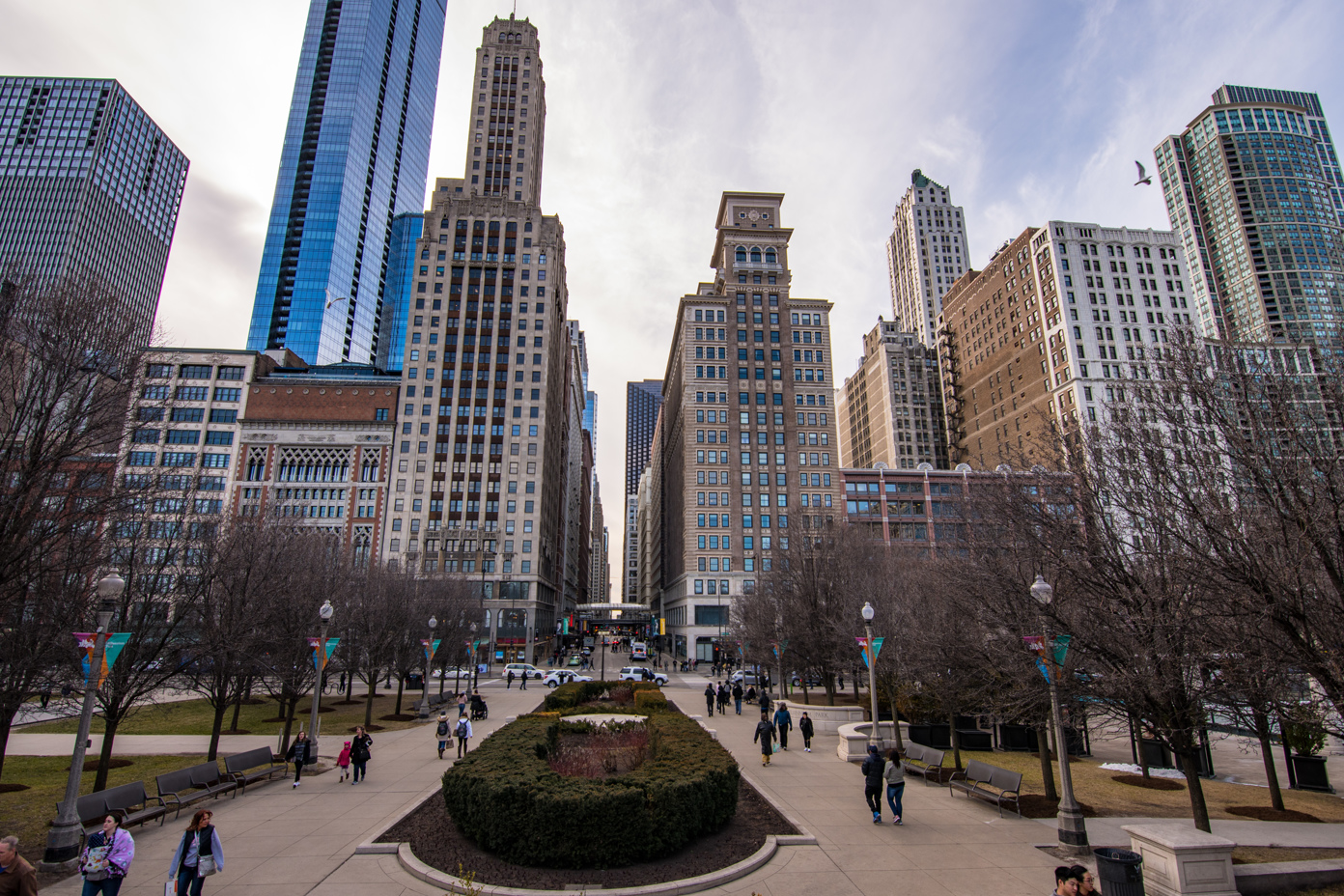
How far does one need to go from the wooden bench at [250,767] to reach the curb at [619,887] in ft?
28.7

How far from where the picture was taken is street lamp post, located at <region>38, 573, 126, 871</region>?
10336mm

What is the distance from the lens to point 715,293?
3748 inches

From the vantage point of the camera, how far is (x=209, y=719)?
30703mm

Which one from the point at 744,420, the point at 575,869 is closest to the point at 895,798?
the point at 575,869

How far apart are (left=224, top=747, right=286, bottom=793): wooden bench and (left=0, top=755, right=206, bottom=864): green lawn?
9.34 feet

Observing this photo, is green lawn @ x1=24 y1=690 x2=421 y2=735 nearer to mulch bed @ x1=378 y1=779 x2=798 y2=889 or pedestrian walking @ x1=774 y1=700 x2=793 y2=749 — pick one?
mulch bed @ x1=378 y1=779 x2=798 y2=889

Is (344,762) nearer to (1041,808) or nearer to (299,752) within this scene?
(299,752)

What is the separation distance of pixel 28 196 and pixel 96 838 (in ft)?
577

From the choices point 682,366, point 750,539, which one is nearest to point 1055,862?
point 750,539

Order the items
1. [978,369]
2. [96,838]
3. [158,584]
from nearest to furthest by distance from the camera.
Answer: [96,838] → [158,584] → [978,369]

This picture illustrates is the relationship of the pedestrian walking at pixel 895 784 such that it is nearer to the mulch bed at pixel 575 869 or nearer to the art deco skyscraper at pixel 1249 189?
the mulch bed at pixel 575 869

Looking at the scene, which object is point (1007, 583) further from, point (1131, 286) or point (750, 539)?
point (1131, 286)

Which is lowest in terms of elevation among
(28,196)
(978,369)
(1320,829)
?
(1320,829)

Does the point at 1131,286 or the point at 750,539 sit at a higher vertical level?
the point at 1131,286
